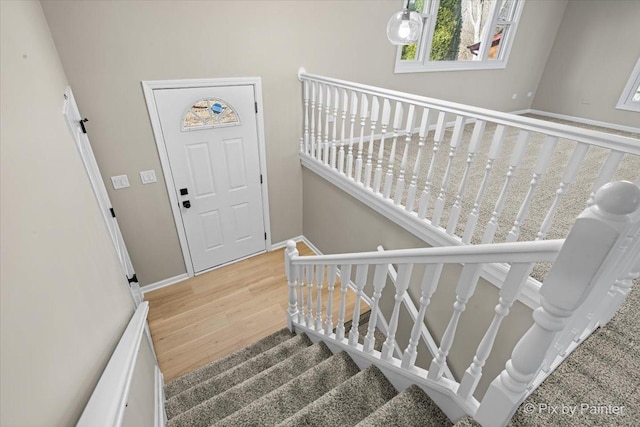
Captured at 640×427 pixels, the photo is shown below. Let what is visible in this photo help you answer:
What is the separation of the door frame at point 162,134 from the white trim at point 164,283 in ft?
0.26

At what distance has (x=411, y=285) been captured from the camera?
288 cm

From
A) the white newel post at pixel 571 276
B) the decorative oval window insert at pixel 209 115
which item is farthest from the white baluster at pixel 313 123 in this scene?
the white newel post at pixel 571 276

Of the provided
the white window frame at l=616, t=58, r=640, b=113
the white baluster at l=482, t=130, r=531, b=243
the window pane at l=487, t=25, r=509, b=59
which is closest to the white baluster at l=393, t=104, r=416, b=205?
the white baluster at l=482, t=130, r=531, b=243

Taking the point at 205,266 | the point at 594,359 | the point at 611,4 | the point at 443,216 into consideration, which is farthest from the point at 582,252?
the point at 611,4

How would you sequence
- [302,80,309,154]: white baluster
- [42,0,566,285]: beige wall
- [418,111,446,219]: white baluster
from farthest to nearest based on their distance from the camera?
[302,80,309,154]: white baluster < [42,0,566,285]: beige wall < [418,111,446,219]: white baluster

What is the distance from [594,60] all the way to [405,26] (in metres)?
4.69

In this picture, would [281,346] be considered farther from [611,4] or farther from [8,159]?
[611,4]

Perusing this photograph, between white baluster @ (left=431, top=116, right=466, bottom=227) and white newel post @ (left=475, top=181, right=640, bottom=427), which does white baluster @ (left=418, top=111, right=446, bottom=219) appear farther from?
white newel post @ (left=475, top=181, right=640, bottom=427)

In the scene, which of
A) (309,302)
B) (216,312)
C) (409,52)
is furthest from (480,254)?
(409,52)

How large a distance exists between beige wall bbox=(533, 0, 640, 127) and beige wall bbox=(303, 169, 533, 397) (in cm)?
482

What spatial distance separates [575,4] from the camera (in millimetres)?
4812

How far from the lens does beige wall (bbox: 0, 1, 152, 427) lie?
2.21 feet

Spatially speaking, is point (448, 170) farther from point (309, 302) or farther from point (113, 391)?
point (113, 391)

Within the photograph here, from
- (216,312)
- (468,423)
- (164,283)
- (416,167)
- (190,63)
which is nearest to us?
(468,423)
